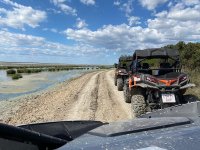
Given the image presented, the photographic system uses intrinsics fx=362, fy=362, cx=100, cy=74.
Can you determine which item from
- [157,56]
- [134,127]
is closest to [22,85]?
[157,56]

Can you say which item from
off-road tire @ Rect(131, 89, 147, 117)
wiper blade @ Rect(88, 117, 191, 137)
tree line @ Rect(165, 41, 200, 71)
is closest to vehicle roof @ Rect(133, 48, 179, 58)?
off-road tire @ Rect(131, 89, 147, 117)

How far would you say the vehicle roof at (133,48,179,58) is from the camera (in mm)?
11148

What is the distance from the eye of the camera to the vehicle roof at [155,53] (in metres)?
11.1

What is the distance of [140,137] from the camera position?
2127 mm

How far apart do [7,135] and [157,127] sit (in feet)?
3.12

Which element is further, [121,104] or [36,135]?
[121,104]

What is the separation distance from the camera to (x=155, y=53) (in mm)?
11383

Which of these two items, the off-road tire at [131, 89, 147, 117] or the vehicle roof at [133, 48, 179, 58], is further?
the vehicle roof at [133, 48, 179, 58]

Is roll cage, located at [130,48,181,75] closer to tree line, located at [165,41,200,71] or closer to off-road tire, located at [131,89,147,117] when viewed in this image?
off-road tire, located at [131,89,147,117]

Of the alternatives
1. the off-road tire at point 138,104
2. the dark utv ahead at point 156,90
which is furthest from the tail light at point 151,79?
the off-road tire at point 138,104

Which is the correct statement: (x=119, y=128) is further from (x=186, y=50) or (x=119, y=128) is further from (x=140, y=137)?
(x=186, y=50)

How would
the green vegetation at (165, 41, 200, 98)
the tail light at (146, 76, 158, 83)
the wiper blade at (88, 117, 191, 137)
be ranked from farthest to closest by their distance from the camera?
the green vegetation at (165, 41, 200, 98), the tail light at (146, 76, 158, 83), the wiper blade at (88, 117, 191, 137)

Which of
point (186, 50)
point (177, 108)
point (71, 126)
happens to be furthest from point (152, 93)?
point (186, 50)

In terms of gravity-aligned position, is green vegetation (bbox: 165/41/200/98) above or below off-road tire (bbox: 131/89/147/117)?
above
